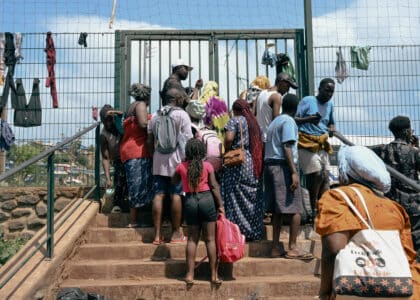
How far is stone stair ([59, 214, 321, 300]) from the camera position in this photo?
4324 millimetres

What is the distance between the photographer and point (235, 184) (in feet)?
16.6

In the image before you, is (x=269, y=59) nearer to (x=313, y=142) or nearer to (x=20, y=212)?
(x=313, y=142)

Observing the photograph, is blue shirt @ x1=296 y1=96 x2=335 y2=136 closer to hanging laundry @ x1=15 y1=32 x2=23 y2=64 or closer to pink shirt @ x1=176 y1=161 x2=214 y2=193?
pink shirt @ x1=176 y1=161 x2=214 y2=193

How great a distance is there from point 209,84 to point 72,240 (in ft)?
8.21

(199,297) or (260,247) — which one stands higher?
(260,247)

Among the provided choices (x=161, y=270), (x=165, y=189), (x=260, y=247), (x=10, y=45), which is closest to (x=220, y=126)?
(x=165, y=189)

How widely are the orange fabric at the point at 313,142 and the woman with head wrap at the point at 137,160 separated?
172cm

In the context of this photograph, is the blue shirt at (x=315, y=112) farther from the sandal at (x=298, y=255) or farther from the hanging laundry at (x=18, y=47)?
the hanging laundry at (x=18, y=47)

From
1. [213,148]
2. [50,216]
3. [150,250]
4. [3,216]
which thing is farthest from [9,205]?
[213,148]

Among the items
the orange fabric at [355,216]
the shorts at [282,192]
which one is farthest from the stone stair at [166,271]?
the orange fabric at [355,216]

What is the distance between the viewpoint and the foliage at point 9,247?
5.86 metres

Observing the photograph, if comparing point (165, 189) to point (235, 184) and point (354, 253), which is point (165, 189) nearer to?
point (235, 184)

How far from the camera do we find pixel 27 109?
264 inches

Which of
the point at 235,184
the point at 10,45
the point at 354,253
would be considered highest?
the point at 10,45
